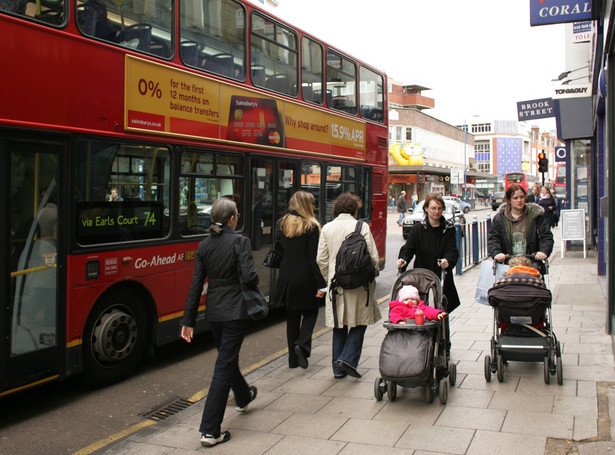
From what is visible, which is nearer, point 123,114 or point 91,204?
point 91,204

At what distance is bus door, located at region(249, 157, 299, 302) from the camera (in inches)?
327

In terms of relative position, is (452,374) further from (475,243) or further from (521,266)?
(475,243)

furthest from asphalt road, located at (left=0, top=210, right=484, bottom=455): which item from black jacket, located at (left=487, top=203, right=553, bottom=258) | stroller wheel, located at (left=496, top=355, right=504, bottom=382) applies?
black jacket, located at (left=487, top=203, right=553, bottom=258)

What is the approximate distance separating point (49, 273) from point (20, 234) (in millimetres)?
436

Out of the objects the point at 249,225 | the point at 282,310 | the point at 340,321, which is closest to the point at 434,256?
the point at 340,321

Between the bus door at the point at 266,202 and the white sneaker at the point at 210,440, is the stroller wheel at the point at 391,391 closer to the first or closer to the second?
the white sneaker at the point at 210,440

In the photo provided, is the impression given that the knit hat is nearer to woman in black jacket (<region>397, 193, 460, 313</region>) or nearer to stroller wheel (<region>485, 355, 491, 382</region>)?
woman in black jacket (<region>397, 193, 460, 313</region>)

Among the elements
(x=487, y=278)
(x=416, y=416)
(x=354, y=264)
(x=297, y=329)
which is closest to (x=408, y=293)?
(x=354, y=264)

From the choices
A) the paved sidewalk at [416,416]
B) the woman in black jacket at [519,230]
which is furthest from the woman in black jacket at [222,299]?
the woman in black jacket at [519,230]

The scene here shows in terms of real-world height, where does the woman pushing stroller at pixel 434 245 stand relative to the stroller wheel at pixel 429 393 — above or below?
above

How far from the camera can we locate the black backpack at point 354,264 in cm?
564

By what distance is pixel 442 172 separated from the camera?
6475 centimetres

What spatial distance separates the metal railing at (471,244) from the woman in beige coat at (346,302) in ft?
25.2

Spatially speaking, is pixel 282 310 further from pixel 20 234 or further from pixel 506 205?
pixel 20 234
